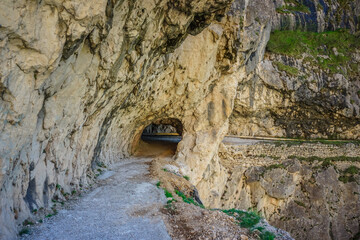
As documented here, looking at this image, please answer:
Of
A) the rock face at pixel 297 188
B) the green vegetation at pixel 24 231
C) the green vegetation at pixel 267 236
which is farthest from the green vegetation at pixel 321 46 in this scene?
the green vegetation at pixel 24 231

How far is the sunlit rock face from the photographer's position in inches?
161

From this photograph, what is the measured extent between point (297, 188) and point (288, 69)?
Result: 10.4 m

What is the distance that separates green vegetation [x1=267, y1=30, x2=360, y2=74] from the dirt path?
20.2 m

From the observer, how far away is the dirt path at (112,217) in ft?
14.9

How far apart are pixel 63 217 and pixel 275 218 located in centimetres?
1830

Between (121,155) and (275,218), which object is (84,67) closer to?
(121,155)

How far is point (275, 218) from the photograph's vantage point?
19.5 meters

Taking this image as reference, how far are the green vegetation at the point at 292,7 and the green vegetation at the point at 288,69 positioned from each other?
773 centimetres

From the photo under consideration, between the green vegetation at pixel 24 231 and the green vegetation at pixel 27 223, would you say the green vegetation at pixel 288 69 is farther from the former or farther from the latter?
the green vegetation at pixel 24 231

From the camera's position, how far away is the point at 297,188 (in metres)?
20.1

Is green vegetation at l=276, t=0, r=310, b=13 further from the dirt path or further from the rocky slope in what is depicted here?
the dirt path

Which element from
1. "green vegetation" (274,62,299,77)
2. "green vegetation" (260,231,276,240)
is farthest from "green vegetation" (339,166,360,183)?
"green vegetation" (260,231,276,240)

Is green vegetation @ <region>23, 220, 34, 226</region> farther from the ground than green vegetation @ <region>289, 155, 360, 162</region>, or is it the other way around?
green vegetation @ <region>23, 220, 34, 226</region>

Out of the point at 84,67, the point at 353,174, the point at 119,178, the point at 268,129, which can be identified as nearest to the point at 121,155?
the point at 119,178
